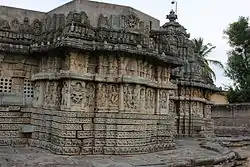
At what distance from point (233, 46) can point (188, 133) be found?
13.7m

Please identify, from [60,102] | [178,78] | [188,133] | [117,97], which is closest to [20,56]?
[60,102]

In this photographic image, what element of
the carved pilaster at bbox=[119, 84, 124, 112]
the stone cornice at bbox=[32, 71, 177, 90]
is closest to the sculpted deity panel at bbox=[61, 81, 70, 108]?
the stone cornice at bbox=[32, 71, 177, 90]

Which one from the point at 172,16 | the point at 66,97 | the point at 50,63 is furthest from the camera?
the point at 172,16

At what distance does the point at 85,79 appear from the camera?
6762mm

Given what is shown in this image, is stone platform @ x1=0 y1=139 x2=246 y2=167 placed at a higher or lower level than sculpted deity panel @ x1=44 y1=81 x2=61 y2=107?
lower

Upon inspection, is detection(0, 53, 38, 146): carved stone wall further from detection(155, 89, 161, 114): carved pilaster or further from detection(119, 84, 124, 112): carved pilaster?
detection(155, 89, 161, 114): carved pilaster

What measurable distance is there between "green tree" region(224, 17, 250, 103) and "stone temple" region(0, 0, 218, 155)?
15.7 meters

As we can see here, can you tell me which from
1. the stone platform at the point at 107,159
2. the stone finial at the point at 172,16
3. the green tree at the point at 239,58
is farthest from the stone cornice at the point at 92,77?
the green tree at the point at 239,58

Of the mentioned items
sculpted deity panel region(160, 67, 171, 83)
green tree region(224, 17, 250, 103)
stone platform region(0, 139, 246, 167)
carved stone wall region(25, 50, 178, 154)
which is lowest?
stone platform region(0, 139, 246, 167)

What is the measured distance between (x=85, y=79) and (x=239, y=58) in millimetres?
18767

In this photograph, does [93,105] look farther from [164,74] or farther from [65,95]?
[164,74]

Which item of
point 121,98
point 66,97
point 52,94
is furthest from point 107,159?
point 52,94

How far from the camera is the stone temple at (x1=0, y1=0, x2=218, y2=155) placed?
671 centimetres

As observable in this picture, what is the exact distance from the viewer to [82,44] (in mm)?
6688
